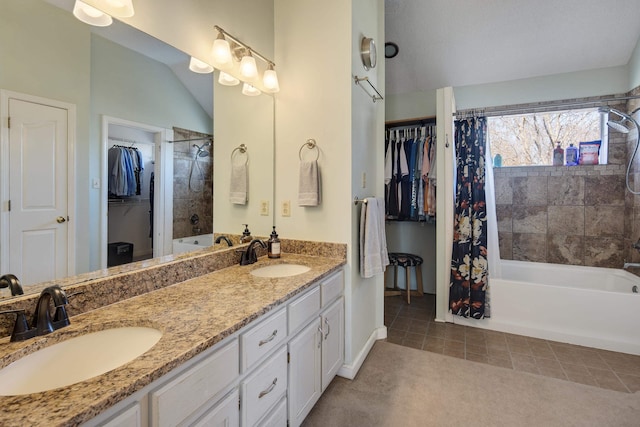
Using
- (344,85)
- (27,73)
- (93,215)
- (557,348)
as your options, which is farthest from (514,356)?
(27,73)

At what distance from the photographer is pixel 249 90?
2.01m

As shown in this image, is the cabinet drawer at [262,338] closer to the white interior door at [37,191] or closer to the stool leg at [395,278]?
the white interior door at [37,191]

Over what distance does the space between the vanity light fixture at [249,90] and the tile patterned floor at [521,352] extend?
7.40 ft

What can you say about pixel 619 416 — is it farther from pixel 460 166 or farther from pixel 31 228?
pixel 31 228

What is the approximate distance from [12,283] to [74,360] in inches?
12.5

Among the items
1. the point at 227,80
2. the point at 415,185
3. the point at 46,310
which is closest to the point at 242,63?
the point at 227,80

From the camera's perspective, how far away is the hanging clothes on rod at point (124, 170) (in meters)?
1.17

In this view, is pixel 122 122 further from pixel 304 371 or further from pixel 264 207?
pixel 304 371

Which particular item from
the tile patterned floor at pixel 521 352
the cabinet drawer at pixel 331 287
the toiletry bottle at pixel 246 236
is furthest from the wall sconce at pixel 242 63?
the tile patterned floor at pixel 521 352

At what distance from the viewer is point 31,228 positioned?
0.95m

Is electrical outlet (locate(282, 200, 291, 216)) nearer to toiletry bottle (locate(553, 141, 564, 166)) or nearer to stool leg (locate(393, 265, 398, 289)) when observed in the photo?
stool leg (locate(393, 265, 398, 289))

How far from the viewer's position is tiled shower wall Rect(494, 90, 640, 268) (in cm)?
295

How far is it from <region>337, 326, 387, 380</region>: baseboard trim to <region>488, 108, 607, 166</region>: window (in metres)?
2.47

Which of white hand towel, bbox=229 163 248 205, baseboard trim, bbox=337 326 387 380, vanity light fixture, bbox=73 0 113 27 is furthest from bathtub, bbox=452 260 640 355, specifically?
vanity light fixture, bbox=73 0 113 27
